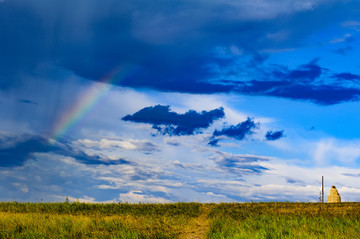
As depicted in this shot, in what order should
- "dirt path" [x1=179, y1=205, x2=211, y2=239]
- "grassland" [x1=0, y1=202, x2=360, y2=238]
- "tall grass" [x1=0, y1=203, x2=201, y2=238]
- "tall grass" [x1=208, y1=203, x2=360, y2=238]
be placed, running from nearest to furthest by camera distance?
"tall grass" [x1=208, y1=203, x2=360, y2=238] → "grassland" [x1=0, y1=202, x2=360, y2=238] → "tall grass" [x1=0, y1=203, x2=201, y2=238] → "dirt path" [x1=179, y1=205, x2=211, y2=239]

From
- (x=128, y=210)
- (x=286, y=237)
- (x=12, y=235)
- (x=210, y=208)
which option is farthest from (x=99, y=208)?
(x=286, y=237)

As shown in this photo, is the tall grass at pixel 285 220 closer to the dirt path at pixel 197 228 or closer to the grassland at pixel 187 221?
the grassland at pixel 187 221

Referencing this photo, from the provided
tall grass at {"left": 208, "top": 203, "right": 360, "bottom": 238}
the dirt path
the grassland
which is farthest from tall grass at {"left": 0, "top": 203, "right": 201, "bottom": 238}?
tall grass at {"left": 208, "top": 203, "right": 360, "bottom": 238}

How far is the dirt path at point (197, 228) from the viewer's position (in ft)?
62.9

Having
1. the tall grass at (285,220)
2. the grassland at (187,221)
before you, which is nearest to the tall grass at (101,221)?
the grassland at (187,221)

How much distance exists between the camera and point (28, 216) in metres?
23.6

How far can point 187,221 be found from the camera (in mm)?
22344

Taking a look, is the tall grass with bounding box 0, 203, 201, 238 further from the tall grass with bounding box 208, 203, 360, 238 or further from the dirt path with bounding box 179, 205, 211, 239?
the tall grass with bounding box 208, 203, 360, 238

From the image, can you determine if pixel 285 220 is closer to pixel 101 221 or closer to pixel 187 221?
pixel 187 221

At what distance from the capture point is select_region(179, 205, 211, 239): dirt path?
19.2 m

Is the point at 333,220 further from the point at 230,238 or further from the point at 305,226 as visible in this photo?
the point at 230,238

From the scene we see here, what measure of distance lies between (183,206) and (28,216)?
33.2 feet

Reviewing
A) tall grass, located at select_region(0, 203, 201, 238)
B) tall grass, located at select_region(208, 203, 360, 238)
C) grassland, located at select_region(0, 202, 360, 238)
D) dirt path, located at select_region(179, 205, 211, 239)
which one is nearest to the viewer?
tall grass, located at select_region(208, 203, 360, 238)

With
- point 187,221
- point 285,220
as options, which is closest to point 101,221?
point 187,221
